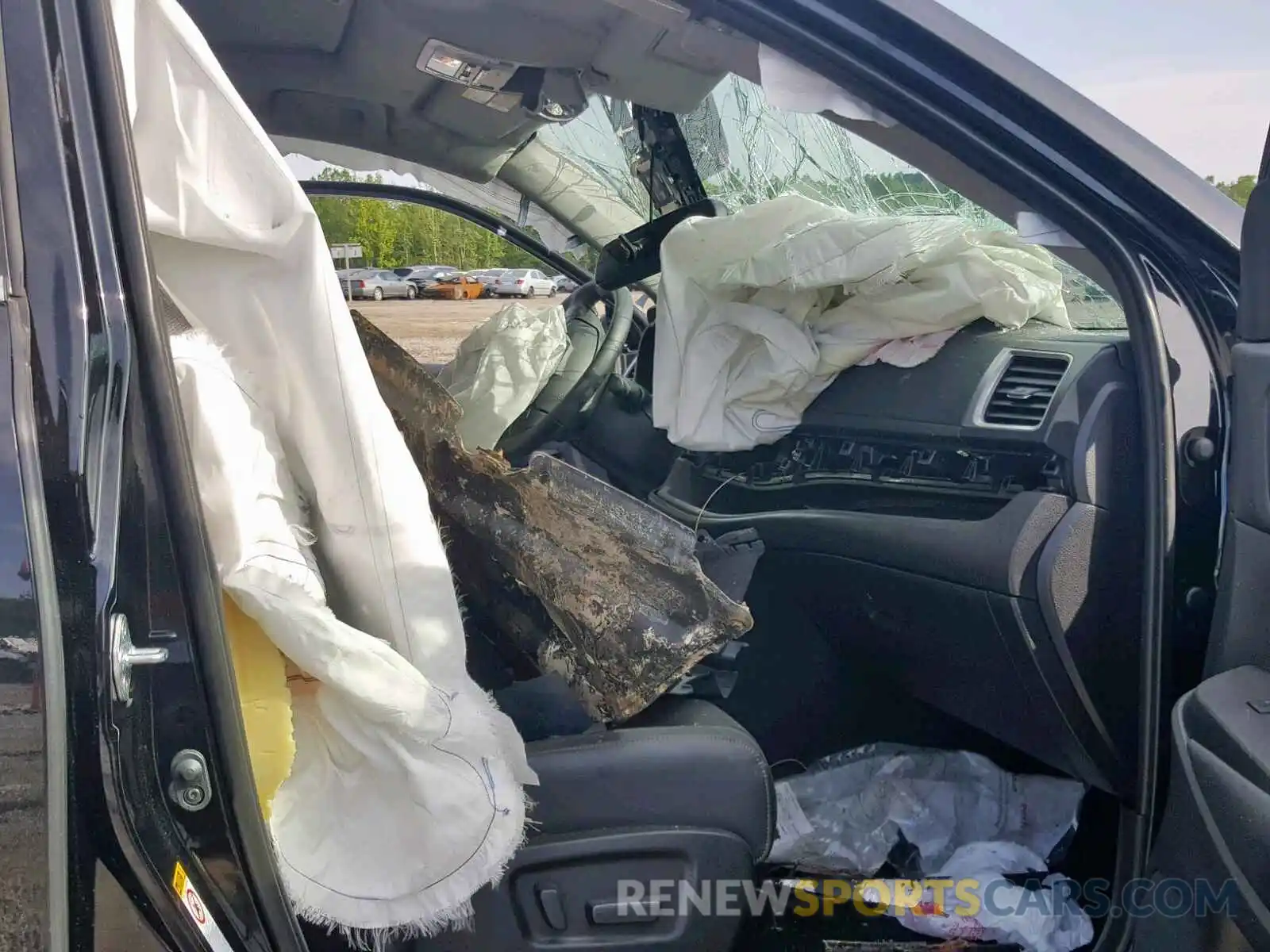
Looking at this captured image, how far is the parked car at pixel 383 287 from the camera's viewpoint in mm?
2651

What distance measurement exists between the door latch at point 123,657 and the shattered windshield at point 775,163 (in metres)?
1.06

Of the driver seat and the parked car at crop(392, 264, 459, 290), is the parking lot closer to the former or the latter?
the parked car at crop(392, 264, 459, 290)

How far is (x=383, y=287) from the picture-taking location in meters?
4.35

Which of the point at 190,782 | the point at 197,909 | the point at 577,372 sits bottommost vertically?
the point at 197,909

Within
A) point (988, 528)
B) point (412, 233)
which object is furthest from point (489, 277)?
point (988, 528)

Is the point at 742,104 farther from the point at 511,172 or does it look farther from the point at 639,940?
the point at 639,940

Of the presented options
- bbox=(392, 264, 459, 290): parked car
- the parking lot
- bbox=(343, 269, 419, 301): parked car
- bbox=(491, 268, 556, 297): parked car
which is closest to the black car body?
bbox=(343, 269, 419, 301): parked car

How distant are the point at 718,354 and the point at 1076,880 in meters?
1.24

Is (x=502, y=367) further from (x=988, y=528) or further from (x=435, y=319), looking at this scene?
(x=435, y=319)

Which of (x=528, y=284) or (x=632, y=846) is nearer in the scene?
(x=632, y=846)

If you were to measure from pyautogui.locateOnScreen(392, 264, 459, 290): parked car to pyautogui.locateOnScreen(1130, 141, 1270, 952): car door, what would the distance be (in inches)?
121

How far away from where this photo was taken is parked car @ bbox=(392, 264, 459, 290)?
4160mm

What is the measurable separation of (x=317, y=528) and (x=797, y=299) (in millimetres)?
1227

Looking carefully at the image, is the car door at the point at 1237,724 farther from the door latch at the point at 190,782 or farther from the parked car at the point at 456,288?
the parked car at the point at 456,288
